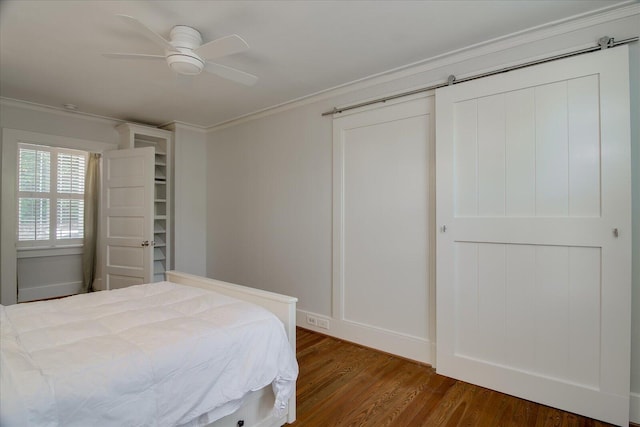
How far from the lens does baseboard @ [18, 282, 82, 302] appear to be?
14.0 feet

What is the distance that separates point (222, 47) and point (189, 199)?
2.89 metres

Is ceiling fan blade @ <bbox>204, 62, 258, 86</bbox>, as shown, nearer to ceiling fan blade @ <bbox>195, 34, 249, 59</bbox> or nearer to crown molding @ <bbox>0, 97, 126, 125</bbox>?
ceiling fan blade @ <bbox>195, 34, 249, 59</bbox>

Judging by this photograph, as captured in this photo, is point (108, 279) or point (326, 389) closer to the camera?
point (326, 389)

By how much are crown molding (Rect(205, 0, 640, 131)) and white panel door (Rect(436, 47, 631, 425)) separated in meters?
0.23

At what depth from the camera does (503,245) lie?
2.24 metres

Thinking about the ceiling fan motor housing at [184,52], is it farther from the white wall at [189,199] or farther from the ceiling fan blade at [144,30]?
the white wall at [189,199]

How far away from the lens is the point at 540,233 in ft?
6.90

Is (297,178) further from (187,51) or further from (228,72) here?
(187,51)

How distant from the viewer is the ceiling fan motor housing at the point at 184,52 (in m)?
2.05

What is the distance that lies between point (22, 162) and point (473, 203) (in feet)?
18.3

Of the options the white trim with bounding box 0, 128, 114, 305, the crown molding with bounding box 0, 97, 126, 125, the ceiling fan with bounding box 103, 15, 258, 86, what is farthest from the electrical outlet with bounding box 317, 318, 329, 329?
the crown molding with bounding box 0, 97, 126, 125

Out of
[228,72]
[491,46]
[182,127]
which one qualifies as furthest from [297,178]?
[491,46]

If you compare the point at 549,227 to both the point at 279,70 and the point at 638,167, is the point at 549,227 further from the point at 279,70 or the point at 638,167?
the point at 279,70

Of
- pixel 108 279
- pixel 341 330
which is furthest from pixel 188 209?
pixel 341 330
